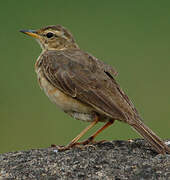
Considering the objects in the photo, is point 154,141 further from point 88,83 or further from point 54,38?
point 54,38

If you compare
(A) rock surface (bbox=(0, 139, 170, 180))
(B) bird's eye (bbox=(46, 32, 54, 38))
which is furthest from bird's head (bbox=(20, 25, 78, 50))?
(A) rock surface (bbox=(0, 139, 170, 180))

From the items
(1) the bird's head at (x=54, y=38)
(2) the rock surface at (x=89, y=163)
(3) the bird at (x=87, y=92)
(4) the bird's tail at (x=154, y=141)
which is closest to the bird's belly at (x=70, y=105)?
(3) the bird at (x=87, y=92)

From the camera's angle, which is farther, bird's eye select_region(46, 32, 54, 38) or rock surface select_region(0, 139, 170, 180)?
bird's eye select_region(46, 32, 54, 38)

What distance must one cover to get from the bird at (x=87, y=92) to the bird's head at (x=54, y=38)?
66 cm

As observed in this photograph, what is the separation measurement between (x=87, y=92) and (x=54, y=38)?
234 centimetres

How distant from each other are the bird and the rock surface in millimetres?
297

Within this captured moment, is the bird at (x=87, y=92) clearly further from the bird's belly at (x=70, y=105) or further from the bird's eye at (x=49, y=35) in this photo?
the bird's eye at (x=49, y=35)

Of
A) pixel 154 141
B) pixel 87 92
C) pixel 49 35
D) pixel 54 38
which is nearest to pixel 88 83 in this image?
pixel 87 92

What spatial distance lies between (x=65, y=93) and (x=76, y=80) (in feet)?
0.89

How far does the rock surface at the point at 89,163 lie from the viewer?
25.8 ft

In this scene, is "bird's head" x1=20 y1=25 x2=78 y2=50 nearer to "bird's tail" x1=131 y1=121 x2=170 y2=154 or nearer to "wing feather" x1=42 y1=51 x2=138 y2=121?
"wing feather" x1=42 y1=51 x2=138 y2=121

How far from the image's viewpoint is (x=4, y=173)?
8.16m

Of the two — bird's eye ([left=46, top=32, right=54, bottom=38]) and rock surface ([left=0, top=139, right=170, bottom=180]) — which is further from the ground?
bird's eye ([left=46, top=32, right=54, bottom=38])

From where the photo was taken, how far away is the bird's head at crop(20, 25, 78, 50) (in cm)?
1096
